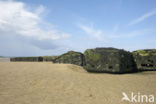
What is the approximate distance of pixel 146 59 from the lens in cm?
762

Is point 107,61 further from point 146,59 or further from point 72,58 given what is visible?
point 72,58

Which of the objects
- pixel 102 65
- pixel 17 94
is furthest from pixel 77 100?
pixel 102 65

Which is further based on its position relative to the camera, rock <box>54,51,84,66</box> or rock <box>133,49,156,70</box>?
rock <box>54,51,84,66</box>

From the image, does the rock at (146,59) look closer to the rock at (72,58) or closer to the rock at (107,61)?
the rock at (107,61)

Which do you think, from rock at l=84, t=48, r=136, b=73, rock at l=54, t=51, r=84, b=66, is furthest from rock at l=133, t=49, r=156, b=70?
rock at l=54, t=51, r=84, b=66

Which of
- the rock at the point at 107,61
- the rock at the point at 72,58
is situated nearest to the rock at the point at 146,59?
the rock at the point at 107,61

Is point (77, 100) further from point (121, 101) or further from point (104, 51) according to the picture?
point (104, 51)

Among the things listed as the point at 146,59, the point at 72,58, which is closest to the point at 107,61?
the point at 146,59

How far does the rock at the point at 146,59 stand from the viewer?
7473 millimetres

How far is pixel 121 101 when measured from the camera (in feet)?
8.92

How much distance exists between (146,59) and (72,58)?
→ 228 inches

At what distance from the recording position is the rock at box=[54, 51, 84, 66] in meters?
10.3

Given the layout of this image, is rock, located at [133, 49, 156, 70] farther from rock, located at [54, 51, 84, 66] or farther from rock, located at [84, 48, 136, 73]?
rock, located at [54, 51, 84, 66]

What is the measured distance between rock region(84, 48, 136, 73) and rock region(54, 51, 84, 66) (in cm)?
291
